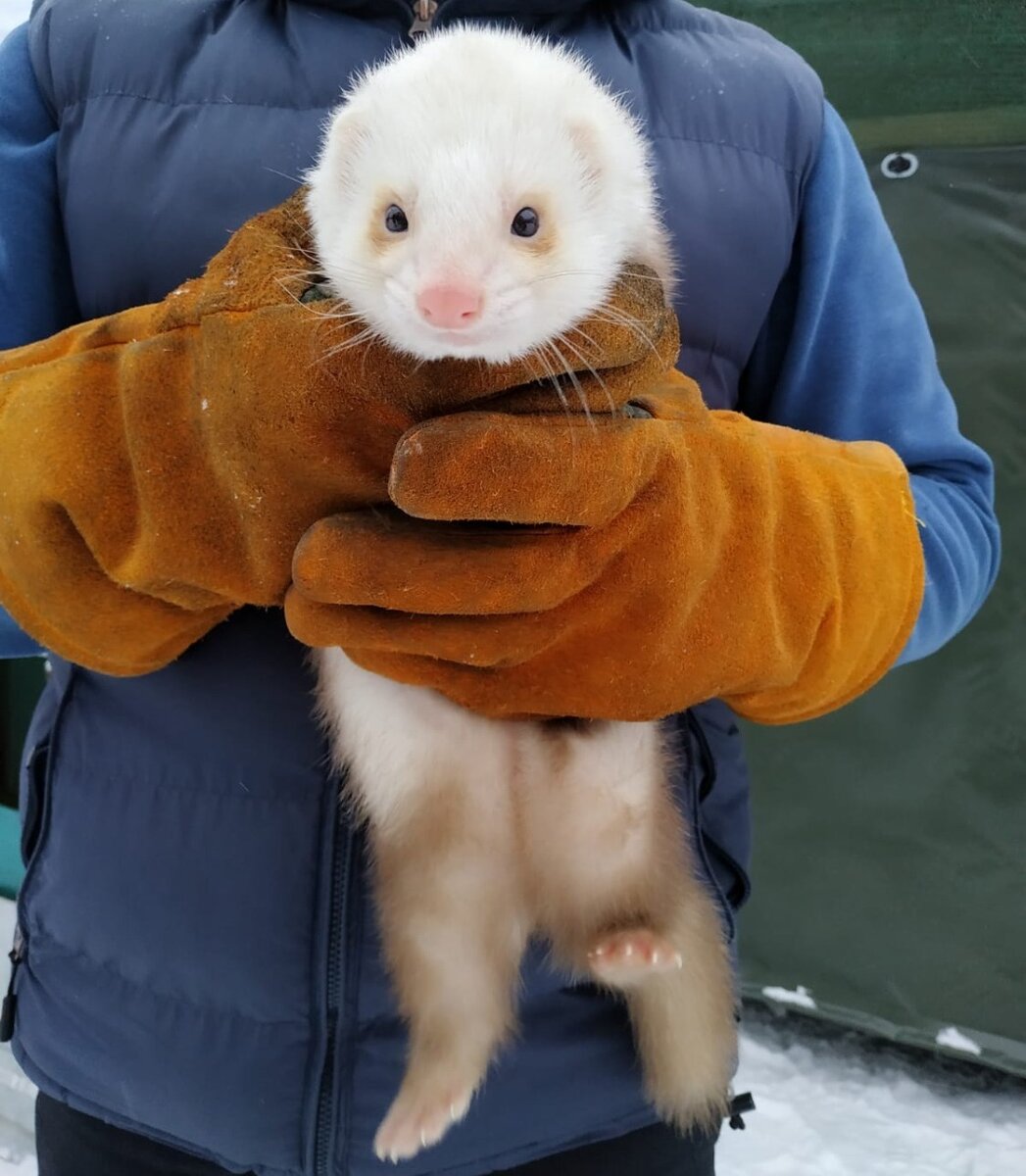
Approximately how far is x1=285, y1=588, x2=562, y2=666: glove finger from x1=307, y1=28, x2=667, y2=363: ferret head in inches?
7.6

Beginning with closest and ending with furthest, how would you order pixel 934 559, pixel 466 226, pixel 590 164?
pixel 466 226 < pixel 590 164 < pixel 934 559

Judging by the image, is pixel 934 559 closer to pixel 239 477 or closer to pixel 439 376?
pixel 439 376

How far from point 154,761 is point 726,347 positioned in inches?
26.1

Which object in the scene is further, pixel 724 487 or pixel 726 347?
pixel 726 347

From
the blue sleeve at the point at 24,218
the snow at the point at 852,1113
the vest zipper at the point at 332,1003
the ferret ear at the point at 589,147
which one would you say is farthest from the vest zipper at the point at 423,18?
the snow at the point at 852,1113

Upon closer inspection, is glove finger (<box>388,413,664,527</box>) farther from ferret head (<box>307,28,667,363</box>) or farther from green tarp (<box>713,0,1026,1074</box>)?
green tarp (<box>713,0,1026,1074</box>)

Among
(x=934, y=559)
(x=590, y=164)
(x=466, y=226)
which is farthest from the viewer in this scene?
(x=934, y=559)

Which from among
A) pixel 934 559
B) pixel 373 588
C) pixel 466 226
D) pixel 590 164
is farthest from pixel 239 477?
pixel 934 559

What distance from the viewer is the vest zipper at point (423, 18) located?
867mm

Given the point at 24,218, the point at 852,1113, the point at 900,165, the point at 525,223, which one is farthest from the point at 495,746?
the point at 852,1113

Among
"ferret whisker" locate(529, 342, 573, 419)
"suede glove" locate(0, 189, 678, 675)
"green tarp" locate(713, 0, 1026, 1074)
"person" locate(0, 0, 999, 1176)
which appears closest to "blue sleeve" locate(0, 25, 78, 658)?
"person" locate(0, 0, 999, 1176)

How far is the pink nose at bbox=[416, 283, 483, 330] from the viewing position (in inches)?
24.1

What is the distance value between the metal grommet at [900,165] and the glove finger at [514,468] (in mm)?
1235

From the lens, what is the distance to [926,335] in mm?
1003
